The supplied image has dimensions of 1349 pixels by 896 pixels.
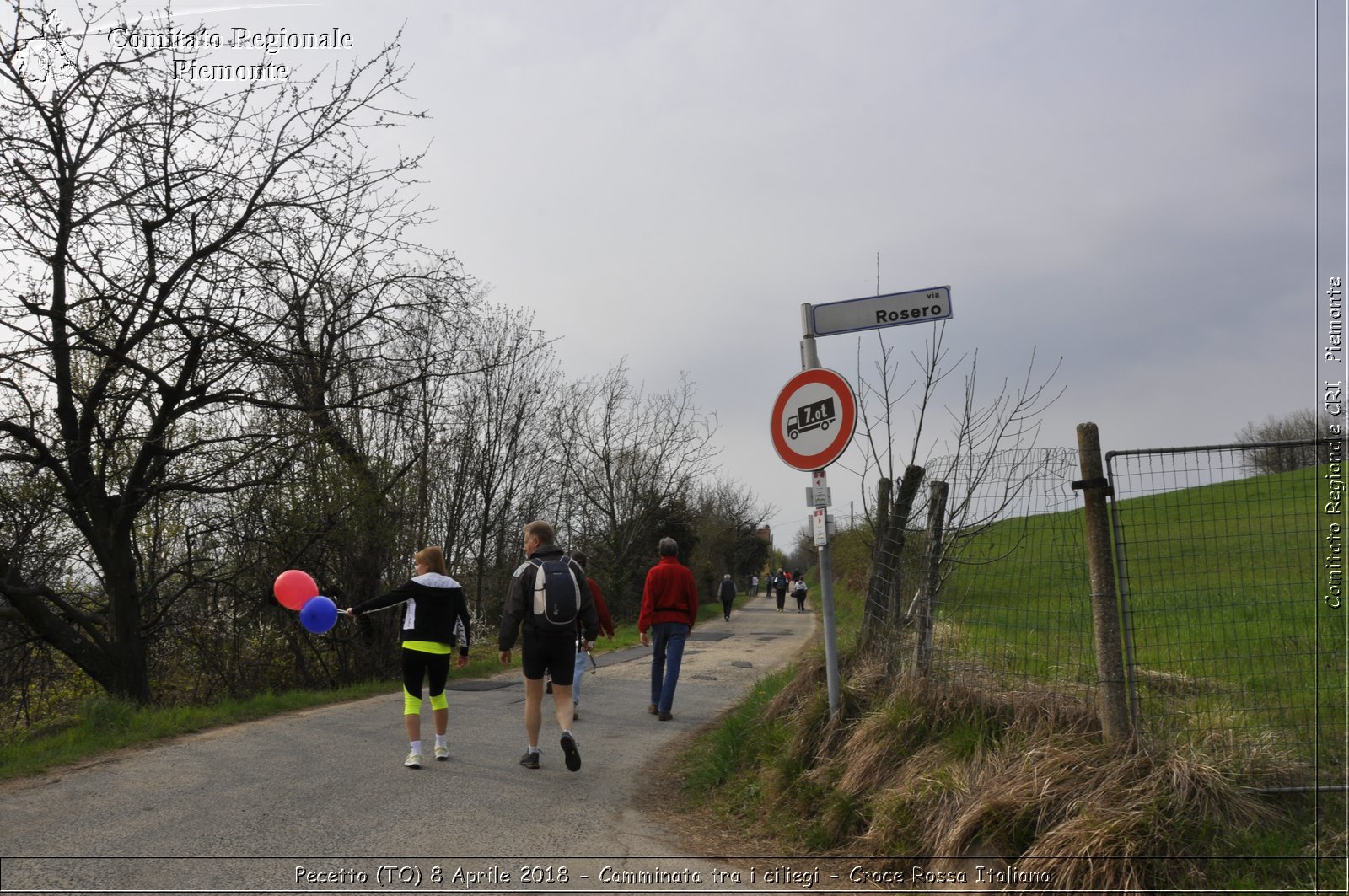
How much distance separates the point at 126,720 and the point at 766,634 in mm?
18082

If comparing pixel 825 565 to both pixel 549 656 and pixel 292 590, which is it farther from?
pixel 292 590

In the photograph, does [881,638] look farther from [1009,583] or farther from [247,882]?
[247,882]

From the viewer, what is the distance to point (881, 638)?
683 centimetres

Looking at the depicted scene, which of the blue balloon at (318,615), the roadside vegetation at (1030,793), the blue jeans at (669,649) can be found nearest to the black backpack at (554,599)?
the roadside vegetation at (1030,793)

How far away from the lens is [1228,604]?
495cm

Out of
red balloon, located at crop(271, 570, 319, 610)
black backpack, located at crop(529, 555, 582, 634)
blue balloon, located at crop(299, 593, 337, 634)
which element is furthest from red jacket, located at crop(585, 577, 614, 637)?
red balloon, located at crop(271, 570, 319, 610)

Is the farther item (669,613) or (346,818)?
(669,613)

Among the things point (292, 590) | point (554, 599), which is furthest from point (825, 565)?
point (292, 590)

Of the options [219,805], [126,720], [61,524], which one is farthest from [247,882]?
[61,524]

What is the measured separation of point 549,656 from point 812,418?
104 inches

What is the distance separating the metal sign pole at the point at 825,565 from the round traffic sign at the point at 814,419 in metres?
0.14

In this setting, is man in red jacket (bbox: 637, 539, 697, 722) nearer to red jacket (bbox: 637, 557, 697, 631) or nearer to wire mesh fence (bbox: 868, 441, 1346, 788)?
red jacket (bbox: 637, 557, 697, 631)

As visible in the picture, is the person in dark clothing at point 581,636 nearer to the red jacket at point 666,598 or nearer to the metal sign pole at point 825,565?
the red jacket at point 666,598

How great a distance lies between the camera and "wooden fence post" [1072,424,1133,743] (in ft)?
14.9
